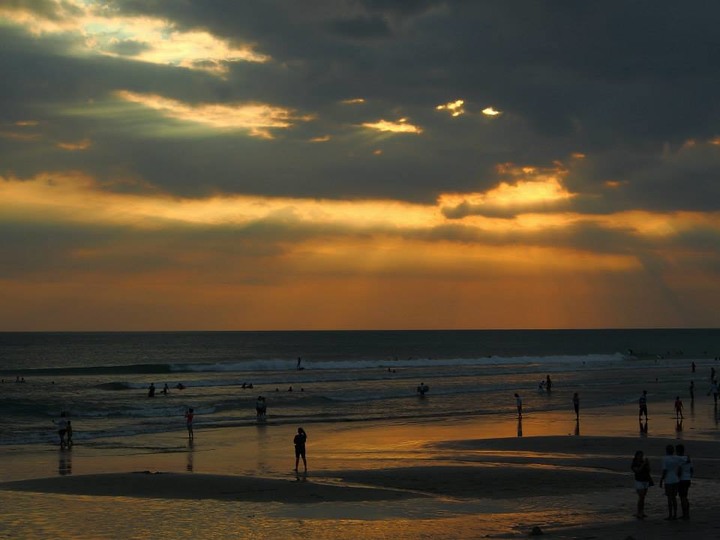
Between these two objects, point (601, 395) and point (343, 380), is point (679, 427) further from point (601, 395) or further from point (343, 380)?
point (343, 380)

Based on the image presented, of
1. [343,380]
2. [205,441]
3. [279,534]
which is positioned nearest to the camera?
[279,534]

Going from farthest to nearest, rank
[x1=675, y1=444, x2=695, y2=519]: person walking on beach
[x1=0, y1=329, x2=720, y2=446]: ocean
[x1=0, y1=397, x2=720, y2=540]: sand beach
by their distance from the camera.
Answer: [x1=0, y1=329, x2=720, y2=446]: ocean → [x1=0, y1=397, x2=720, y2=540]: sand beach → [x1=675, y1=444, x2=695, y2=519]: person walking on beach

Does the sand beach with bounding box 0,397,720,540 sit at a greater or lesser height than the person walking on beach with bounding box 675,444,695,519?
lesser

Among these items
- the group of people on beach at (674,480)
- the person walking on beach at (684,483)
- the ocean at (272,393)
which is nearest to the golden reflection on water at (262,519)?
the group of people on beach at (674,480)

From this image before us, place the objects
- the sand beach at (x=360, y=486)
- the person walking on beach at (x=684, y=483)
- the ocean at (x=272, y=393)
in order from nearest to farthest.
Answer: the person walking on beach at (x=684, y=483), the sand beach at (x=360, y=486), the ocean at (x=272, y=393)

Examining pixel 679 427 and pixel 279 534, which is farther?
pixel 679 427

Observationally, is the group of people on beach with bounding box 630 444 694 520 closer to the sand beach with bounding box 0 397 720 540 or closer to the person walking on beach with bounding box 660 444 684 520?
the person walking on beach with bounding box 660 444 684 520

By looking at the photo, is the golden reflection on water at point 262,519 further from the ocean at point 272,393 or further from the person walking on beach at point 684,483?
the ocean at point 272,393

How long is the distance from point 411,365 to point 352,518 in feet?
355

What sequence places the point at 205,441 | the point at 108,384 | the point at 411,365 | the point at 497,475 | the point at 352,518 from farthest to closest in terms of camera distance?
the point at 411,365, the point at 108,384, the point at 205,441, the point at 497,475, the point at 352,518

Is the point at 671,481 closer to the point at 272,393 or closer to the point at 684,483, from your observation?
the point at 684,483

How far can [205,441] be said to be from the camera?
39.5 m

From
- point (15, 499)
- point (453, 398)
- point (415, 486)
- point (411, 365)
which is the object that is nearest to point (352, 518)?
point (415, 486)

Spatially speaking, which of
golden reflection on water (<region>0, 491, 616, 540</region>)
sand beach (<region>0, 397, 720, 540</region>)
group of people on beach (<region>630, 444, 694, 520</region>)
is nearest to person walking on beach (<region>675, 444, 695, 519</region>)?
group of people on beach (<region>630, 444, 694, 520</region>)
